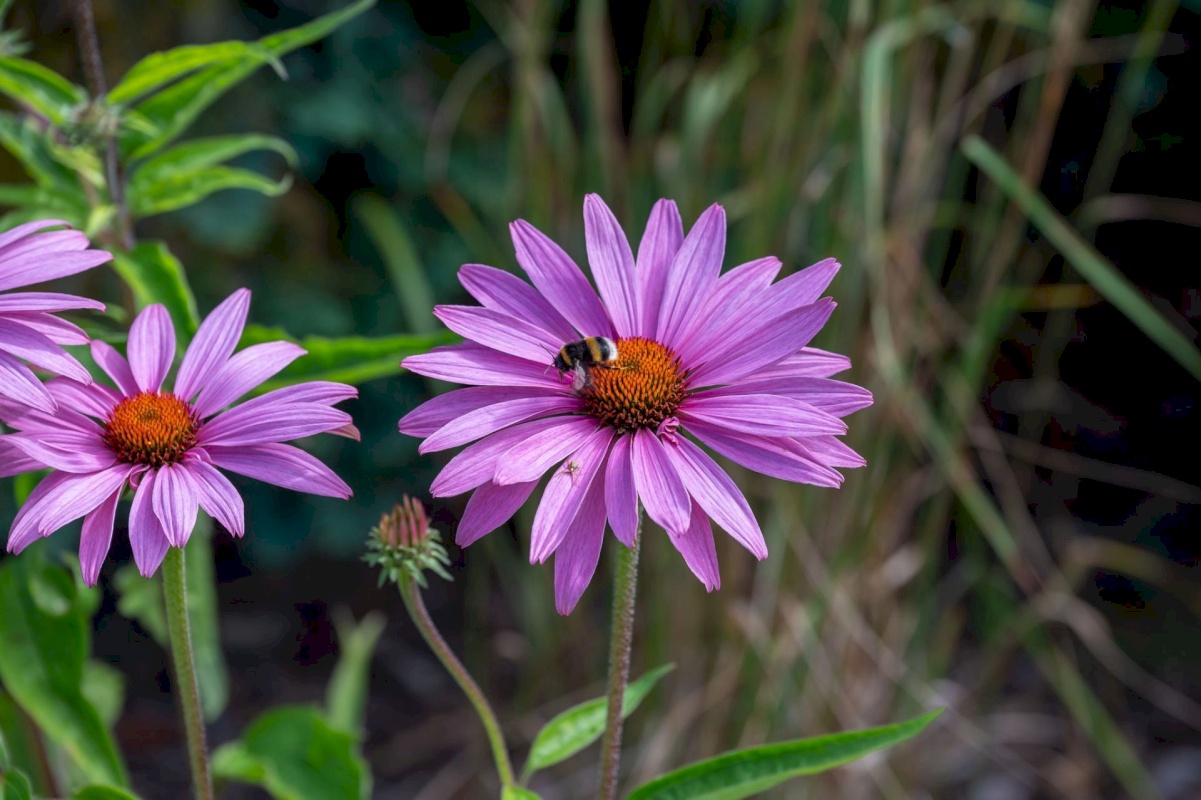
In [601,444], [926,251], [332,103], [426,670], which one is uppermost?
[332,103]

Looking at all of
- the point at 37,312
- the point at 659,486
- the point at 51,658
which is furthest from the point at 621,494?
the point at 51,658

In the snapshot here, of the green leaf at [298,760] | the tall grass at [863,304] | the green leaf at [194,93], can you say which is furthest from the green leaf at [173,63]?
the tall grass at [863,304]

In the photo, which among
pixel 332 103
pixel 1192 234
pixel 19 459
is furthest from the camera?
pixel 1192 234

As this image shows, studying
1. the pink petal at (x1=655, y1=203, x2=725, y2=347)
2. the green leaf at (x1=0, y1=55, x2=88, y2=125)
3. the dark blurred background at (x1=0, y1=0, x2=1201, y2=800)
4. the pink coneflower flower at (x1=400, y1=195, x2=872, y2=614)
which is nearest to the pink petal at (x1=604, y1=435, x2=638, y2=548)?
the pink coneflower flower at (x1=400, y1=195, x2=872, y2=614)

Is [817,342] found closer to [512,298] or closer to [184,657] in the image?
[512,298]

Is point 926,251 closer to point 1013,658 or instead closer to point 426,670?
point 1013,658

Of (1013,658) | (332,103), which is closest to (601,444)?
(332,103)

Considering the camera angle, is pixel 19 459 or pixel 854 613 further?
pixel 854 613
